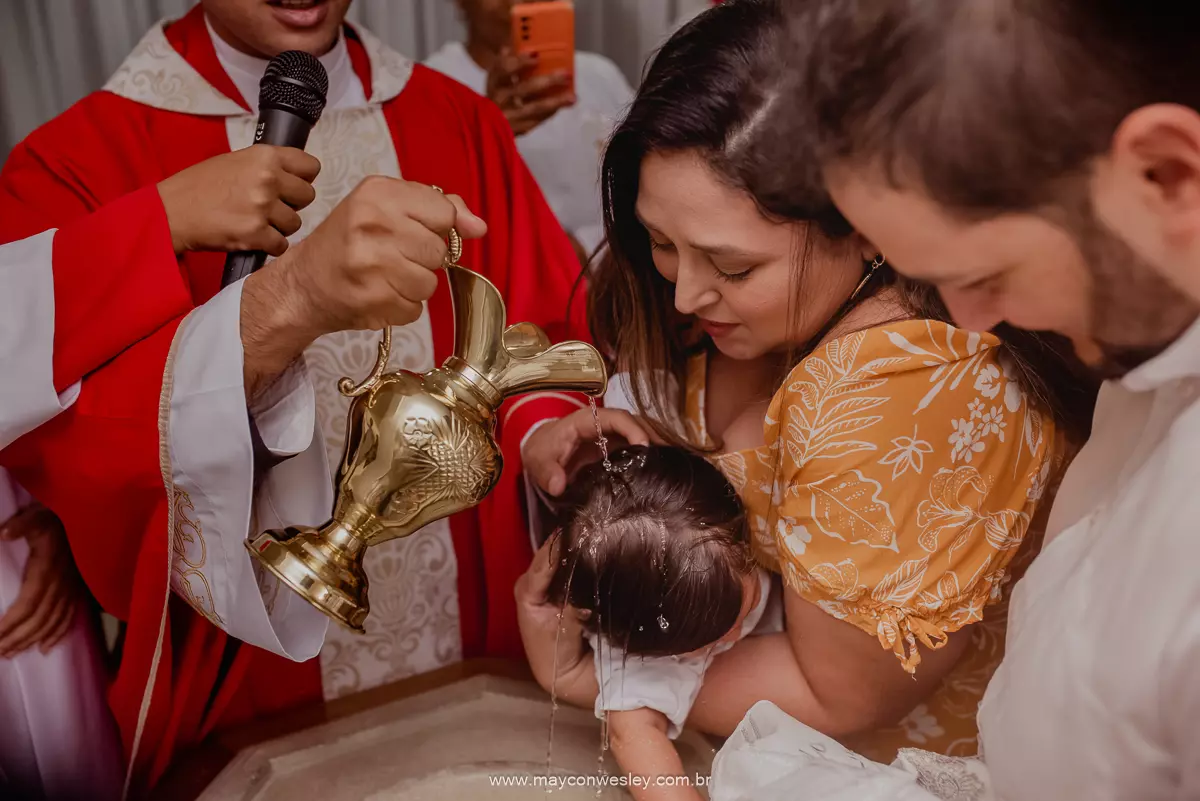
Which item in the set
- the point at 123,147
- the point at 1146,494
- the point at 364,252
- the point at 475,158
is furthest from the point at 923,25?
the point at 123,147

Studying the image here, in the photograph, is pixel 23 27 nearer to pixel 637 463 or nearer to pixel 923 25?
pixel 637 463

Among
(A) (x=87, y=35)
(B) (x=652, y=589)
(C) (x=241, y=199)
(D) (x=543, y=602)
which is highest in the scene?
(A) (x=87, y=35)

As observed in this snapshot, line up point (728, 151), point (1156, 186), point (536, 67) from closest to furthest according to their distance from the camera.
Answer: point (1156, 186) < point (728, 151) < point (536, 67)

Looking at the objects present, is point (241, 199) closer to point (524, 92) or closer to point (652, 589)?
point (524, 92)

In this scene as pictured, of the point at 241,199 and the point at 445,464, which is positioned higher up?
the point at 241,199

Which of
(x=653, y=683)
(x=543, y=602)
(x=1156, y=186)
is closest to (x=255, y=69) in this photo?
(x=543, y=602)

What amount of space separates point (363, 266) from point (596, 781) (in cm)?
55

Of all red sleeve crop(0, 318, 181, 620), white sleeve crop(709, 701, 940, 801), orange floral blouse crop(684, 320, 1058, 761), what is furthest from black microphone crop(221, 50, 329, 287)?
white sleeve crop(709, 701, 940, 801)

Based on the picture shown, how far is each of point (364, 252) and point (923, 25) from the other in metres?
0.44

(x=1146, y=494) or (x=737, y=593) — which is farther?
(x=737, y=593)

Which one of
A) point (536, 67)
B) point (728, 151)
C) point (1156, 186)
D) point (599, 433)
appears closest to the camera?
point (1156, 186)

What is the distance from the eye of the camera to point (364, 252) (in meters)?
0.75

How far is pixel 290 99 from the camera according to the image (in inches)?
32.4

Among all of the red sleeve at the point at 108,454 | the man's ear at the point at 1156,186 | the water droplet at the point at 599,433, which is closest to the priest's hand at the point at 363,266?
the red sleeve at the point at 108,454
